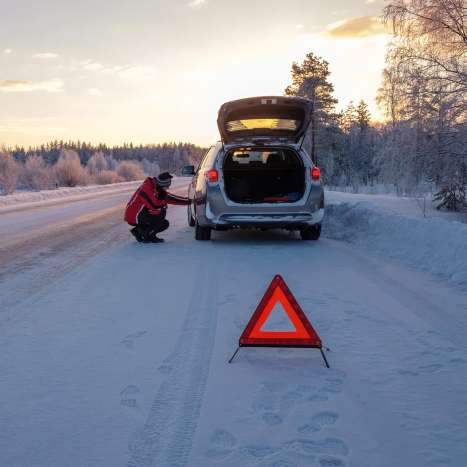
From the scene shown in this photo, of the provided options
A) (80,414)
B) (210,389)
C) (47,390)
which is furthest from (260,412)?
(47,390)

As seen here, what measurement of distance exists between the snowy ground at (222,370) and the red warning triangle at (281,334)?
0.16 meters

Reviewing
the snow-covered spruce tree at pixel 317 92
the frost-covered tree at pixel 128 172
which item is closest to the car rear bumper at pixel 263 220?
the snow-covered spruce tree at pixel 317 92

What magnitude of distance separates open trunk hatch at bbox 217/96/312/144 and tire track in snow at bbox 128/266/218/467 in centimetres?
455

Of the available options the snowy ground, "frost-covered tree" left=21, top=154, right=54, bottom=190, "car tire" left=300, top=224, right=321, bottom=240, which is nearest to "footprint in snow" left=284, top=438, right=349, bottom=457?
the snowy ground

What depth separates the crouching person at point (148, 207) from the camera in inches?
333

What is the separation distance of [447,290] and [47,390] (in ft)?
13.7

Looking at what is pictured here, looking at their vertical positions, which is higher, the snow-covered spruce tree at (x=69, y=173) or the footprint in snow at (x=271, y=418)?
the snow-covered spruce tree at (x=69, y=173)

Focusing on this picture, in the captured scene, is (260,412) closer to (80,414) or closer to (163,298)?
(80,414)

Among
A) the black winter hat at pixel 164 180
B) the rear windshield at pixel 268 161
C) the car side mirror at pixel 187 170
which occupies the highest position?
the rear windshield at pixel 268 161

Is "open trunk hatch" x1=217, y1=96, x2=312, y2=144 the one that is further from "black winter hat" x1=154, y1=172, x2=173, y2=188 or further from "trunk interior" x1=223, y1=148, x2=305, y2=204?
"black winter hat" x1=154, y1=172, x2=173, y2=188

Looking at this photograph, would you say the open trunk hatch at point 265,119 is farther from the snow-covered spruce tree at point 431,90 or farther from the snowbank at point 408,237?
the snow-covered spruce tree at point 431,90

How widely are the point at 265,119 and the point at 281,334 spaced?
5.67 meters

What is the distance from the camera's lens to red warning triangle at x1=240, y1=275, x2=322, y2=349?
3.18 m

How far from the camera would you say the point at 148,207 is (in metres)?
8.54
